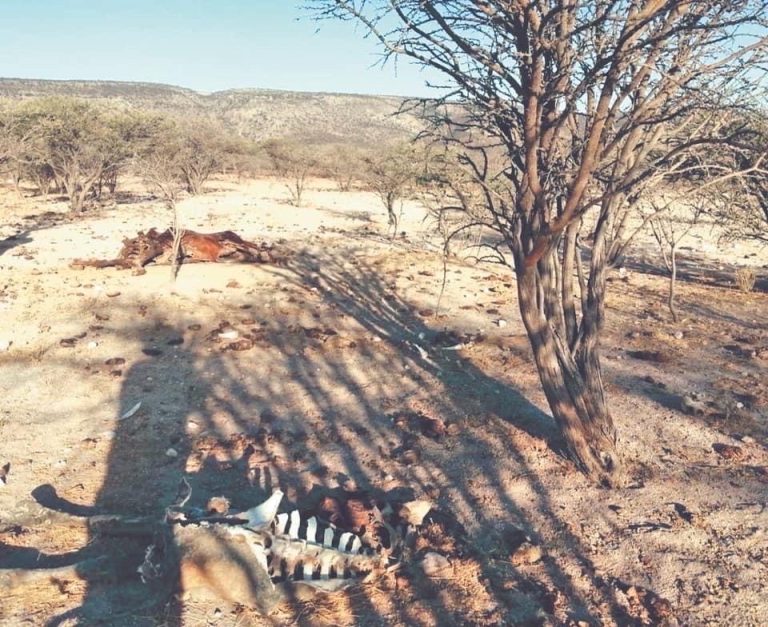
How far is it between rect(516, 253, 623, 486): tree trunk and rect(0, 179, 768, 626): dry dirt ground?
0.85ft

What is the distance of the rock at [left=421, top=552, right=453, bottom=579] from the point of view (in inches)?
155

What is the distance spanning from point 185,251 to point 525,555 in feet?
31.8

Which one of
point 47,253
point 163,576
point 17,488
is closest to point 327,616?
point 163,576

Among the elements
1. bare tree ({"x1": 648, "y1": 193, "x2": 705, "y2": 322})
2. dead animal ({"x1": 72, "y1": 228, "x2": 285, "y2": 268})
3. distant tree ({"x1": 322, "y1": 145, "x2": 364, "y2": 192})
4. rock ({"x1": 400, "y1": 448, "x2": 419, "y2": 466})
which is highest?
distant tree ({"x1": 322, "y1": 145, "x2": 364, "y2": 192})

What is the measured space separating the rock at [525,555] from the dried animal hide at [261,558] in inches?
33.9

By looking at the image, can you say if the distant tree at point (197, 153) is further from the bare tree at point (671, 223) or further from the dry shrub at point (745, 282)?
the dry shrub at point (745, 282)

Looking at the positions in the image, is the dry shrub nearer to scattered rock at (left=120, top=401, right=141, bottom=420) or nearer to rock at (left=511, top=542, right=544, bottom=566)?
rock at (left=511, top=542, right=544, bottom=566)

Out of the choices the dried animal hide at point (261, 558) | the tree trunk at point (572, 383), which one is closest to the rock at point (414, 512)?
the dried animal hide at point (261, 558)

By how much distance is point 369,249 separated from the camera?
50.3 ft

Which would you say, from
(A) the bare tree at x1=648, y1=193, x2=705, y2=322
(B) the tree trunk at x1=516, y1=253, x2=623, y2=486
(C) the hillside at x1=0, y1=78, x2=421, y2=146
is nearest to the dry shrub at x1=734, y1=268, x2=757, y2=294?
(A) the bare tree at x1=648, y1=193, x2=705, y2=322

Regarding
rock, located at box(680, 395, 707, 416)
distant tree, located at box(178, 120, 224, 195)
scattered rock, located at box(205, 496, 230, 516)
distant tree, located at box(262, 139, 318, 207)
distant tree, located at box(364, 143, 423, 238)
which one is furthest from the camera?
distant tree, located at box(262, 139, 318, 207)

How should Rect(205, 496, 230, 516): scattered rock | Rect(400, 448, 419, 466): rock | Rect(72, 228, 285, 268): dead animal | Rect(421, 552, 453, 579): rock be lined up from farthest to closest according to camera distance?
Rect(72, 228, 285, 268): dead animal → Rect(400, 448, 419, 466): rock → Rect(205, 496, 230, 516): scattered rock → Rect(421, 552, 453, 579): rock

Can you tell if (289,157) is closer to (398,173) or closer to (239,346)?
(398,173)

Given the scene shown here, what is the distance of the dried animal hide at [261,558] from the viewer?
3463mm
